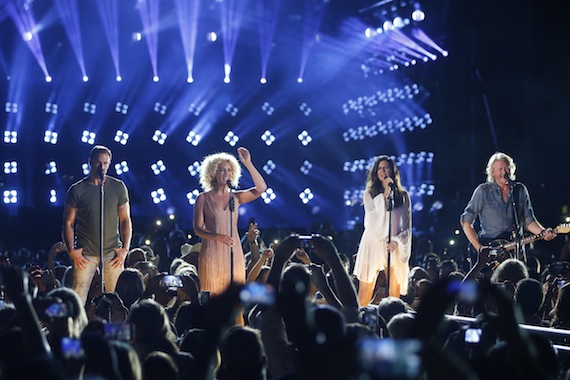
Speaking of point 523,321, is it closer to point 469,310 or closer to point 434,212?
point 469,310

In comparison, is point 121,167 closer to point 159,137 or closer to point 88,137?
point 88,137

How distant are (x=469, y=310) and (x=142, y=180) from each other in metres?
20.6

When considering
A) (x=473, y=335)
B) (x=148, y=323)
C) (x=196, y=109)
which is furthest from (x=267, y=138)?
(x=473, y=335)

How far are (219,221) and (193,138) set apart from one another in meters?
19.1

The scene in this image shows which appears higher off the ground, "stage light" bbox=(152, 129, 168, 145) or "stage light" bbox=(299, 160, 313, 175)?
"stage light" bbox=(152, 129, 168, 145)

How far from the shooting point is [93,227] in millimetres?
8500

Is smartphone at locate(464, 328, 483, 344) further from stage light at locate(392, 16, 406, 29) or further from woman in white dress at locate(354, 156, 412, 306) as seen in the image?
stage light at locate(392, 16, 406, 29)

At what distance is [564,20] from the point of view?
63.7 ft

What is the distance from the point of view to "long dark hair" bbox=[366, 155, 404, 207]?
9711 mm

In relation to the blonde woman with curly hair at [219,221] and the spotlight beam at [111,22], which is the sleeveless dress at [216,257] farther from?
the spotlight beam at [111,22]

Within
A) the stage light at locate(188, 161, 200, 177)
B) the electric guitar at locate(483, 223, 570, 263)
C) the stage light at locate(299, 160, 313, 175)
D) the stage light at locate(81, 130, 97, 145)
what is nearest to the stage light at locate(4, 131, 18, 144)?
the stage light at locate(81, 130, 97, 145)

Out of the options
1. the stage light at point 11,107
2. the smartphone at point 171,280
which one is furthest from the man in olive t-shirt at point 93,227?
the stage light at point 11,107

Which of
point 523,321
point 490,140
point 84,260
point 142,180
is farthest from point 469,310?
point 142,180

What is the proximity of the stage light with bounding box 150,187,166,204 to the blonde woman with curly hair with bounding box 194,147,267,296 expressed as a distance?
18206 millimetres
